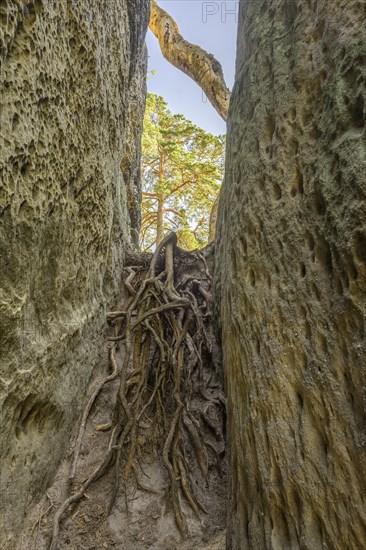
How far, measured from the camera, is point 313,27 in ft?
5.42

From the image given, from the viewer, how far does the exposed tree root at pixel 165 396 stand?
2.11 metres

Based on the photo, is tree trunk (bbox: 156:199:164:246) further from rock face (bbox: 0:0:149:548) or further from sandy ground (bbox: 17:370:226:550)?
sandy ground (bbox: 17:370:226:550)

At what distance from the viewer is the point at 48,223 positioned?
190 centimetres

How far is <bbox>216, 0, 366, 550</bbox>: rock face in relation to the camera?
1.13 meters

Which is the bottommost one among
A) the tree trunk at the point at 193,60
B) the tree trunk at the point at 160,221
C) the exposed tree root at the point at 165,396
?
the exposed tree root at the point at 165,396

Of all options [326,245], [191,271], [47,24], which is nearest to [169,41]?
[191,271]

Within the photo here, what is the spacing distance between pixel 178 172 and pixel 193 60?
2.81 metres

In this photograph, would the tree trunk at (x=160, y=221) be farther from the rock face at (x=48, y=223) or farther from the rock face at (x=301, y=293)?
the rock face at (x=301, y=293)

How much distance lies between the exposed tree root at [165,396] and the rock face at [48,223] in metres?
0.27

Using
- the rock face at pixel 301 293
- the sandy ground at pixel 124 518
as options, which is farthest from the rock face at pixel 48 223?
the rock face at pixel 301 293

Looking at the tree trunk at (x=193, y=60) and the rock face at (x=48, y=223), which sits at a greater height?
the tree trunk at (x=193, y=60)

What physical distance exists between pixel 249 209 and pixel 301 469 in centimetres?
123

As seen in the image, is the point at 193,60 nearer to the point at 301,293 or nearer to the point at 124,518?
the point at 301,293

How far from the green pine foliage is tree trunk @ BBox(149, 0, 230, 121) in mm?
1843
